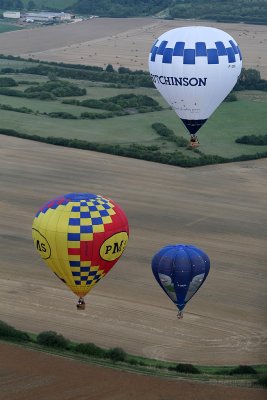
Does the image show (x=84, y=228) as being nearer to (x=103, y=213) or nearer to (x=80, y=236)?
(x=80, y=236)

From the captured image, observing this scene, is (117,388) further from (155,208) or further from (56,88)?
(56,88)

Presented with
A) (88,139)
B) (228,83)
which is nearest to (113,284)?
(228,83)

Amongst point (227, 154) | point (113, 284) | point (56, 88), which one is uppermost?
point (56, 88)

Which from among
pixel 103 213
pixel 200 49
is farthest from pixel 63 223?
pixel 200 49

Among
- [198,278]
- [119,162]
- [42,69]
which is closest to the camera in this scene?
[198,278]

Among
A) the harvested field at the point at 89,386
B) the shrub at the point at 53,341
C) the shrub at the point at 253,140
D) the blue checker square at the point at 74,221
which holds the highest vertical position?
the shrub at the point at 253,140

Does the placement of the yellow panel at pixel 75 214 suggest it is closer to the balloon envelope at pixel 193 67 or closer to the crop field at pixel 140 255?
the crop field at pixel 140 255

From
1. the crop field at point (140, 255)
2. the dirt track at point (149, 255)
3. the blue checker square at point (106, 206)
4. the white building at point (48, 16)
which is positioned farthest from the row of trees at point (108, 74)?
the blue checker square at point (106, 206)
